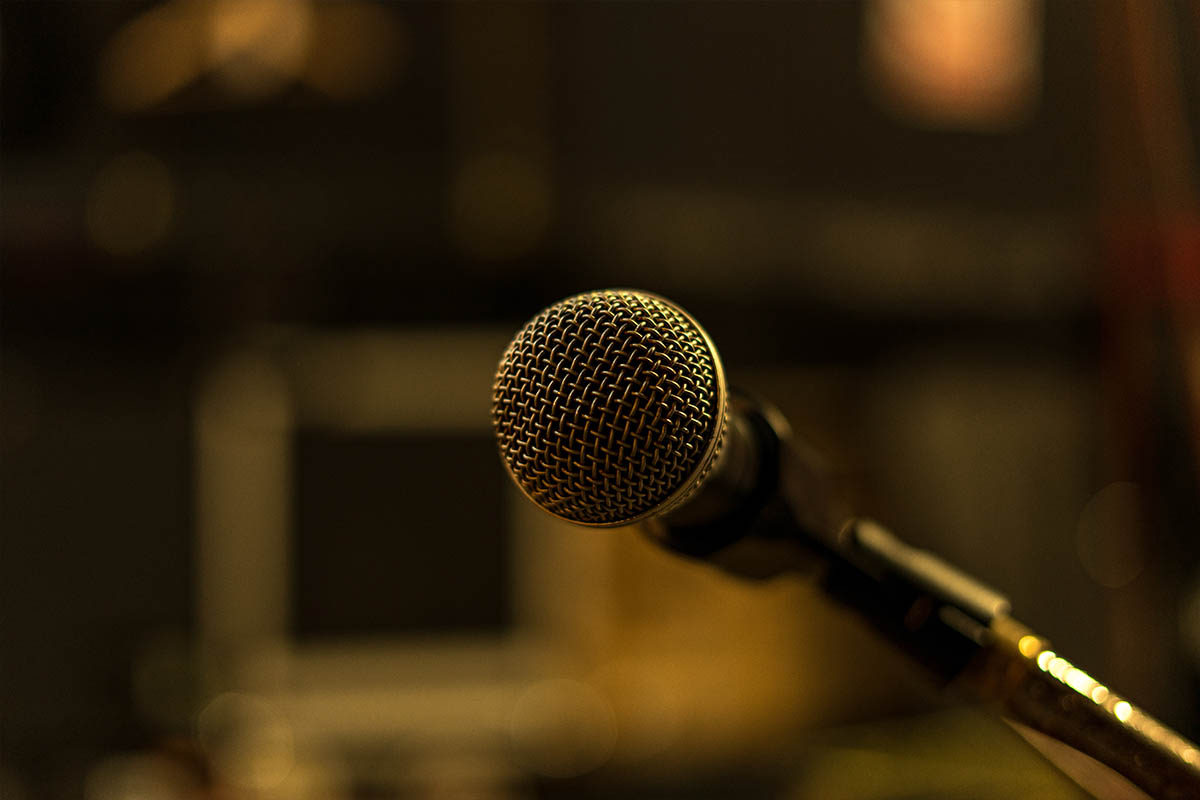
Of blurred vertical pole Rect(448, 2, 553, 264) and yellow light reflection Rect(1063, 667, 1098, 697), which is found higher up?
blurred vertical pole Rect(448, 2, 553, 264)

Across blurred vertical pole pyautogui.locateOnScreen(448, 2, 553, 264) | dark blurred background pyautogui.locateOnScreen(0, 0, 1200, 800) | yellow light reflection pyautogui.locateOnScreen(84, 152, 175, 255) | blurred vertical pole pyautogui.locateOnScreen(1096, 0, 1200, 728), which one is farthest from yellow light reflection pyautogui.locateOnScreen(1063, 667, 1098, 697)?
yellow light reflection pyautogui.locateOnScreen(84, 152, 175, 255)

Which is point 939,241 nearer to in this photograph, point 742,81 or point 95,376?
point 742,81

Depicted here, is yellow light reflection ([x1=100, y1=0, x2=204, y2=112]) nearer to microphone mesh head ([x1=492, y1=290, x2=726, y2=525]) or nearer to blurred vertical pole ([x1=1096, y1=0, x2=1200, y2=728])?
blurred vertical pole ([x1=1096, y1=0, x2=1200, y2=728])

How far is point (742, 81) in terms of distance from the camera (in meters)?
2.73

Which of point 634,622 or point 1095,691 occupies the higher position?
point 1095,691

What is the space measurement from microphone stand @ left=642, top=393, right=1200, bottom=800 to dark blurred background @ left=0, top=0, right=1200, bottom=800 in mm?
2027

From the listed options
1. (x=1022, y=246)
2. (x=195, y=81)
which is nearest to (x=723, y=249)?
(x=1022, y=246)

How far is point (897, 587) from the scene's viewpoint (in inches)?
18.1

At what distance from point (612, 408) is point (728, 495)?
7 centimetres

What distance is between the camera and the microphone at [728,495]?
396 millimetres

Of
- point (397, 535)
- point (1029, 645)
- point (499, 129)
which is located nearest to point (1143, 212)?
point (1029, 645)

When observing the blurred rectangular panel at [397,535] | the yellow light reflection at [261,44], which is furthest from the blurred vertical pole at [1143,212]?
the yellow light reflection at [261,44]

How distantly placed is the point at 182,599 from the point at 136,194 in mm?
1121

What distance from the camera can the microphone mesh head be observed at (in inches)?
15.5
